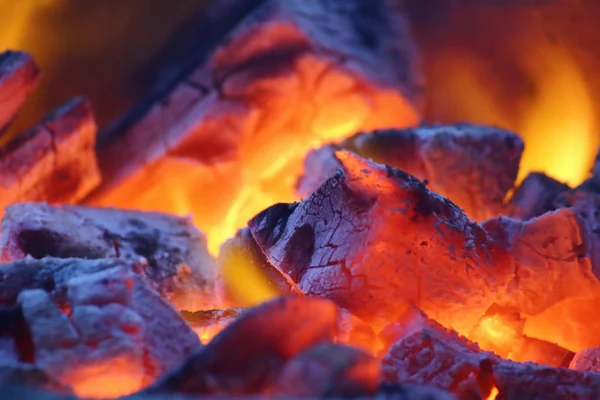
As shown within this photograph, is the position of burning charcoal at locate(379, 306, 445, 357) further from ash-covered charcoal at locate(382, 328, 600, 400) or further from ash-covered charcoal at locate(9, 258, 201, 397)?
ash-covered charcoal at locate(9, 258, 201, 397)

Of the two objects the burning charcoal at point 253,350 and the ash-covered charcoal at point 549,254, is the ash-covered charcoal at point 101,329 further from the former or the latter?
the ash-covered charcoal at point 549,254

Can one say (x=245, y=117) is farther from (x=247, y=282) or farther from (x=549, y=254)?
(x=549, y=254)

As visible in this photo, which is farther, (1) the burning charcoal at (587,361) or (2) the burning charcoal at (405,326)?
(1) the burning charcoal at (587,361)

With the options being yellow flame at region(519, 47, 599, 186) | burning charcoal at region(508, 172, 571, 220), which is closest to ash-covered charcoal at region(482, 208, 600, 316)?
burning charcoal at region(508, 172, 571, 220)

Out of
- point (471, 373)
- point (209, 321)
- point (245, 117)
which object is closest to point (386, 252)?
point (471, 373)

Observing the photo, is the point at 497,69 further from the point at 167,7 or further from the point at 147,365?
the point at 147,365

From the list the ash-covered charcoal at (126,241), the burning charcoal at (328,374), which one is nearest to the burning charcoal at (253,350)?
the burning charcoal at (328,374)
